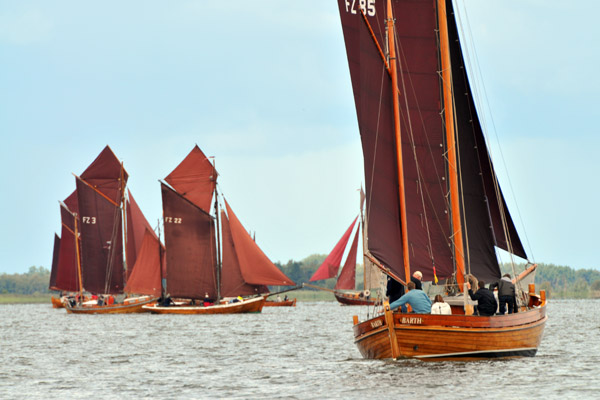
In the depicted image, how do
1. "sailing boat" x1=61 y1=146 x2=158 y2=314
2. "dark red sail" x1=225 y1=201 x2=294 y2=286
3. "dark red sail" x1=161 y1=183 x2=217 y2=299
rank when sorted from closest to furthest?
"dark red sail" x1=225 y1=201 x2=294 y2=286, "dark red sail" x1=161 y1=183 x2=217 y2=299, "sailing boat" x1=61 y1=146 x2=158 y2=314

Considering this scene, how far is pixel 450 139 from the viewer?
3120 cm

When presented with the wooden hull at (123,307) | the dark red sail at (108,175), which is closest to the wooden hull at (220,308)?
the wooden hull at (123,307)

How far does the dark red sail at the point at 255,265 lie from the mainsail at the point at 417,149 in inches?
1873

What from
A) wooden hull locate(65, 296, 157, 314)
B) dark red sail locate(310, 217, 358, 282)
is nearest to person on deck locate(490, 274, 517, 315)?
wooden hull locate(65, 296, 157, 314)

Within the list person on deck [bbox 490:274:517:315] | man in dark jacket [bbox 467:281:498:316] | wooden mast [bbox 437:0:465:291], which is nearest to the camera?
man in dark jacket [bbox 467:281:498:316]

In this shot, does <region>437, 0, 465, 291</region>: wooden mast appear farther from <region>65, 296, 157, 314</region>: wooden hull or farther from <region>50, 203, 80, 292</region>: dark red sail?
<region>50, 203, 80, 292</region>: dark red sail

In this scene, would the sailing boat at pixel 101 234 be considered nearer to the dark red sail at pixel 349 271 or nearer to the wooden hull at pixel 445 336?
the dark red sail at pixel 349 271

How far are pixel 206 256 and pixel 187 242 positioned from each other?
208 cm

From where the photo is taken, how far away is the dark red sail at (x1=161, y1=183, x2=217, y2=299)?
Answer: 8094cm

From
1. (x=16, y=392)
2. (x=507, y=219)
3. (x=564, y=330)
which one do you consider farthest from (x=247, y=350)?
(x=564, y=330)

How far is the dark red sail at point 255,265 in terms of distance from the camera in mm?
79375

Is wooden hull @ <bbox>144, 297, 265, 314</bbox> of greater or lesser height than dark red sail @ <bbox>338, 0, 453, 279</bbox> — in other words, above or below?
below

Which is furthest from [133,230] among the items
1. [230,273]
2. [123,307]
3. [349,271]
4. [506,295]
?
[506,295]

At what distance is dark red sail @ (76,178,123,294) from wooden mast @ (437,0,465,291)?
69.1 meters
